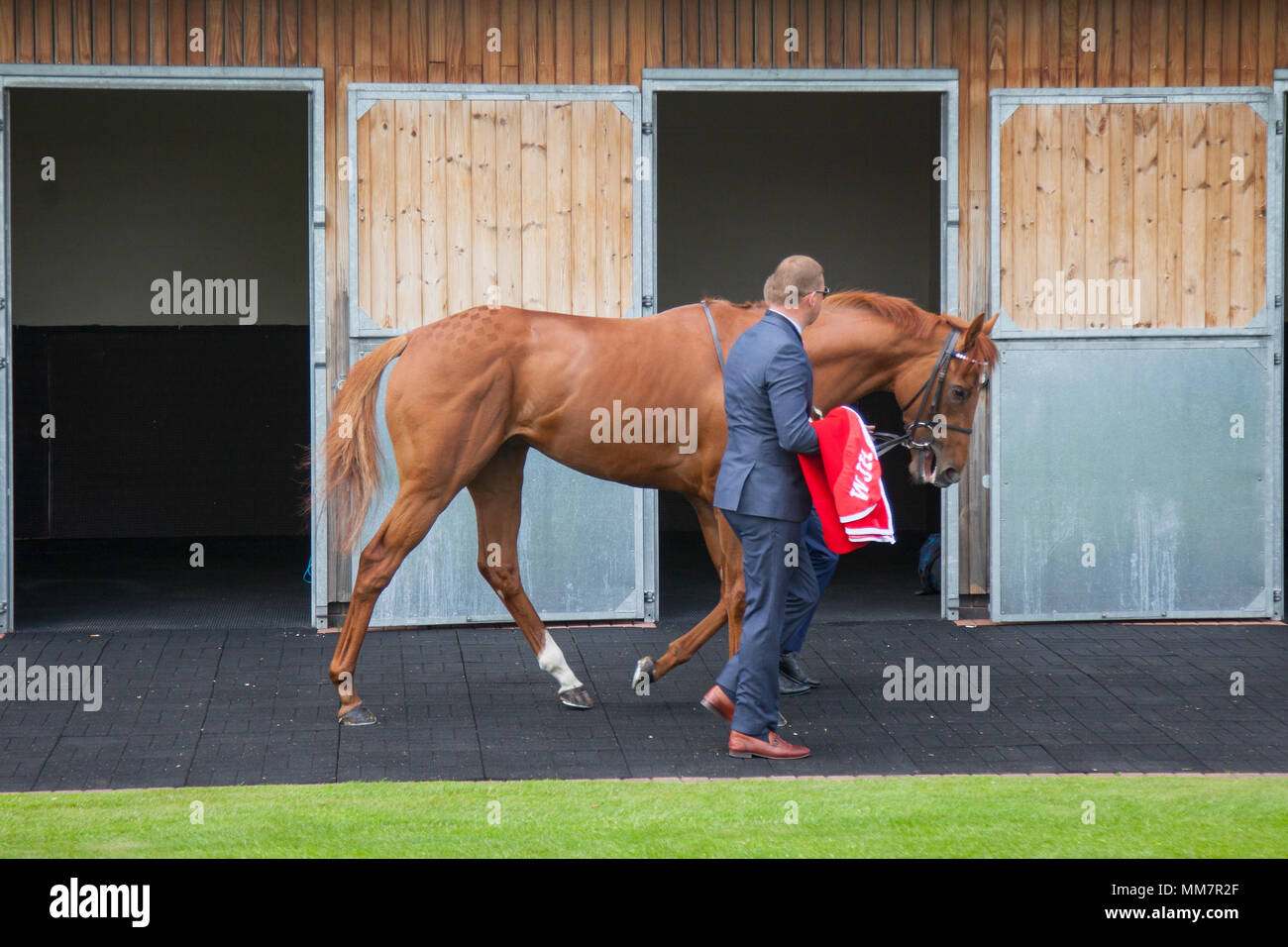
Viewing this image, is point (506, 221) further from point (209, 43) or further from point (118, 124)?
point (118, 124)

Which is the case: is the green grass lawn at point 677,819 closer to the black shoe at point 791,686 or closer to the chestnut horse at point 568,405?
the chestnut horse at point 568,405

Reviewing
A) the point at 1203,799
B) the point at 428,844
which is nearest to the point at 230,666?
the point at 428,844

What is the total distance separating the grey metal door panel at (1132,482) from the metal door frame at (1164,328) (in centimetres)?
3

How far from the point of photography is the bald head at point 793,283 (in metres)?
5.61

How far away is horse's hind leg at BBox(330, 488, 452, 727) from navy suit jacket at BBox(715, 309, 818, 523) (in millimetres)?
1382

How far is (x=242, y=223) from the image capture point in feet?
44.5

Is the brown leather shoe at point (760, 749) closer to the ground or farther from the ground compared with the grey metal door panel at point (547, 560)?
closer to the ground

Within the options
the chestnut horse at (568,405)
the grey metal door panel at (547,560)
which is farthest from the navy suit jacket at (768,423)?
the grey metal door panel at (547,560)

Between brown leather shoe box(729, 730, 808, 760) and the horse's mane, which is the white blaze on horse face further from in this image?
the horse's mane

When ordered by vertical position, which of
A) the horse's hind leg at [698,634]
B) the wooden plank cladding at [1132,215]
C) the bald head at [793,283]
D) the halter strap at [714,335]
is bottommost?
the horse's hind leg at [698,634]

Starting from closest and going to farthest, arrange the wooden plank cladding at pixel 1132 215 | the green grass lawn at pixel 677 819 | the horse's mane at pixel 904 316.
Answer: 1. the green grass lawn at pixel 677 819
2. the horse's mane at pixel 904 316
3. the wooden plank cladding at pixel 1132 215

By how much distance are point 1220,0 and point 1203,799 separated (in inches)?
219

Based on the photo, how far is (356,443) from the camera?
260 inches

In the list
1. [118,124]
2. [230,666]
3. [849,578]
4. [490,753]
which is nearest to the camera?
[490,753]
